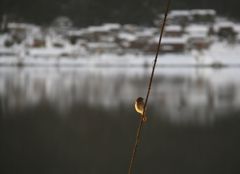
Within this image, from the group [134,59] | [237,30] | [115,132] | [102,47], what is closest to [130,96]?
[115,132]

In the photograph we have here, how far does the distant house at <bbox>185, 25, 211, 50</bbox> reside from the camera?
15410 millimetres

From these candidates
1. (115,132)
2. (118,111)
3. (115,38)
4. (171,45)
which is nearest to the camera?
(115,132)

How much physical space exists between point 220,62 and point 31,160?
10.8m

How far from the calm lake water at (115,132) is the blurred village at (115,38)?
8.29 metres

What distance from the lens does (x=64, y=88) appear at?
7.21m

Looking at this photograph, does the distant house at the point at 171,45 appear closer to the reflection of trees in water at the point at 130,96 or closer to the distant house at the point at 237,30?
the distant house at the point at 237,30

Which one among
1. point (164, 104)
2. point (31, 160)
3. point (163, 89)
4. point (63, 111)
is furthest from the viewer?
point (163, 89)

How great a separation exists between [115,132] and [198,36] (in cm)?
1261

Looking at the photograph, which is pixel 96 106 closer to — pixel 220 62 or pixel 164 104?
pixel 164 104

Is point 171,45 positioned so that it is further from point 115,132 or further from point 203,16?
point 115,132

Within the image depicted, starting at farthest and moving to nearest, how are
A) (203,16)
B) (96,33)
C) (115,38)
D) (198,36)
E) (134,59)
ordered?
(203,16)
(96,33)
(198,36)
(115,38)
(134,59)

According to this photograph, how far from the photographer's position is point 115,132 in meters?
3.94

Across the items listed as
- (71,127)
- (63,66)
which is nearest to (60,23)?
(63,66)

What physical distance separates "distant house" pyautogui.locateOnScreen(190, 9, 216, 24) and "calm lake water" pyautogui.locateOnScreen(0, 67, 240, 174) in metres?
11.3
